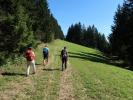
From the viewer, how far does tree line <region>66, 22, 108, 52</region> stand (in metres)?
159

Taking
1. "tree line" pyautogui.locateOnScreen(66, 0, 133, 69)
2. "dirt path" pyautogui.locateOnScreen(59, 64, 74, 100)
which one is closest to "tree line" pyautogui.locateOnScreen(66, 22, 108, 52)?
"tree line" pyautogui.locateOnScreen(66, 0, 133, 69)

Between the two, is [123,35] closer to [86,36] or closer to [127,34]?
[127,34]

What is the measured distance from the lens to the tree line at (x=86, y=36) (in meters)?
159

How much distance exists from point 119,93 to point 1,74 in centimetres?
871

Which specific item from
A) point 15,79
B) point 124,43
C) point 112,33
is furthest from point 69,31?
point 15,79

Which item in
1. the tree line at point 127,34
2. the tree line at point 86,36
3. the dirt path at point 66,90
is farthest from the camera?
the tree line at point 86,36

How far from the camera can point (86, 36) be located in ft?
532

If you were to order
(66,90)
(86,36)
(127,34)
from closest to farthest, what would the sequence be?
(66,90)
(127,34)
(86,36)

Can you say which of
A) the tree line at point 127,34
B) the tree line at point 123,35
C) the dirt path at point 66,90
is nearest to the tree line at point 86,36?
the tree line at point 123,35

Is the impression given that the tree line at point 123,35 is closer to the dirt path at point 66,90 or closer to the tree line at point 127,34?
the tree line at point 127,34

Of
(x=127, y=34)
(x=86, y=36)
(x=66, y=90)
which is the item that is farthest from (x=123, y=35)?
(x=86, y=36)

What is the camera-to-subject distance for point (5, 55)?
2834 centimetres

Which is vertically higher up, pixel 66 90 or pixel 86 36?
pixel 86 36

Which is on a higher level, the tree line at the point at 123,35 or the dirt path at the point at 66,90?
the tree line at the point at 123,35
